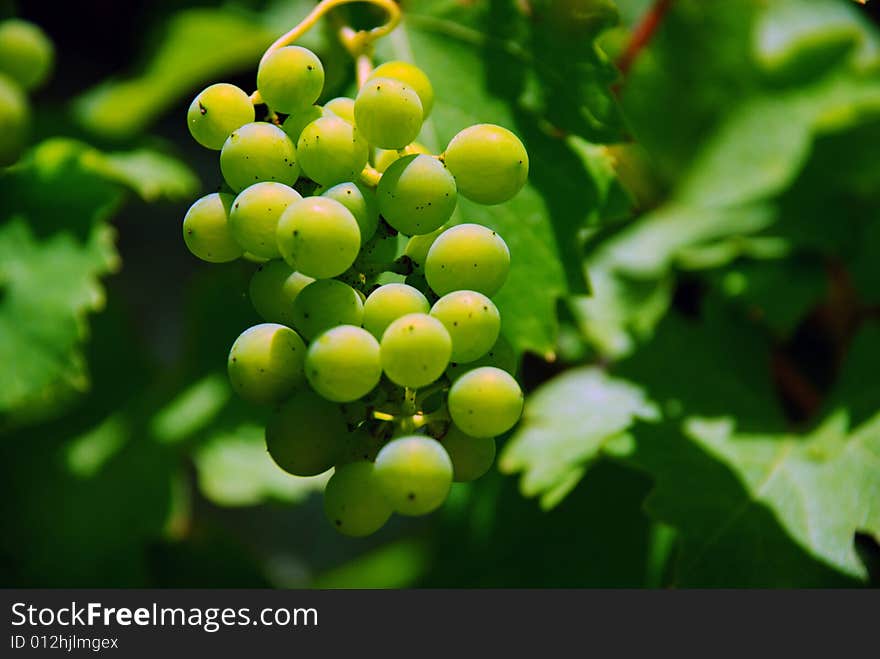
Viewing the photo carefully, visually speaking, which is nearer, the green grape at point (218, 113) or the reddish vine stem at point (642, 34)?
the green grape at point (218, 113)

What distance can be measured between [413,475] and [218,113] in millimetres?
271

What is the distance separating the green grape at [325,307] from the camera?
0.47 meters

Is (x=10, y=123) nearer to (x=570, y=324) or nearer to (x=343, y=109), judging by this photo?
(x=343, y=109)

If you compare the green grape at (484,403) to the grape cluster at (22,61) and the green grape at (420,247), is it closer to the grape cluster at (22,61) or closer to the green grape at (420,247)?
the green grape at (420,247)

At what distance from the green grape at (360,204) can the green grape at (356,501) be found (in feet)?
0.48

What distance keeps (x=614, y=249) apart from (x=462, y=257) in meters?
0.60

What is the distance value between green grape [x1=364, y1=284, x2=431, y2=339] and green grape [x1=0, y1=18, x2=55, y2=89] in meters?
0.67

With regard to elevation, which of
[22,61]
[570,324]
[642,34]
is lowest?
[570,324]

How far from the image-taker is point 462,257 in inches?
18.9

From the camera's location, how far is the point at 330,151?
0.50m

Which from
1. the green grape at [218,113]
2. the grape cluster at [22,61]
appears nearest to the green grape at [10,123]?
the grape cluster at [22,61]

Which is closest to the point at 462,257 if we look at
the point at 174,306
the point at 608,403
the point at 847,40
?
the point at 608,403

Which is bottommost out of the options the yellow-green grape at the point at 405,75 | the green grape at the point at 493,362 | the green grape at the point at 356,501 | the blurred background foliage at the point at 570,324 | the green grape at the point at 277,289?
the blurred background foliage at the point at 570,324

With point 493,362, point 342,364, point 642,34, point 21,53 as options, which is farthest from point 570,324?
point 21,53
